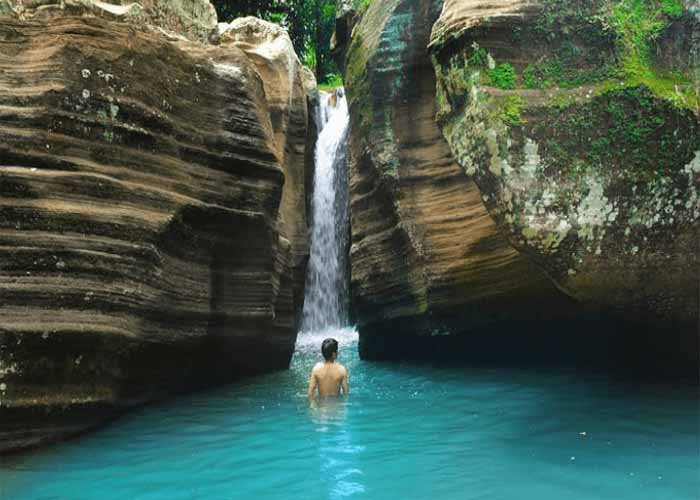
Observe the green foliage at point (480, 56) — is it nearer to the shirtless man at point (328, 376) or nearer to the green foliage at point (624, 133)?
the green foliage at point (624, 133)

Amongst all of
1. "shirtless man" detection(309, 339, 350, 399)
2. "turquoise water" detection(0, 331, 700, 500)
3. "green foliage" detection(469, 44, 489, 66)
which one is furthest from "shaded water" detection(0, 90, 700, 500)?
"green foliage" detection(469, 44, 489, 66)

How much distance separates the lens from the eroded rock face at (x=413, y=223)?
949 centimetres

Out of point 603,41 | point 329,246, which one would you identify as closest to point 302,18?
point 329,246

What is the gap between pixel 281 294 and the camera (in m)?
10.4

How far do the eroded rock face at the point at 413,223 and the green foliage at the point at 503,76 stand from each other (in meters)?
2.93

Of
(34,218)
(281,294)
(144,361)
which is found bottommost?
(144,361)

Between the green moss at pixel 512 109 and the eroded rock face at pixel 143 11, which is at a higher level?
the eroded rock face at pixel 143 11

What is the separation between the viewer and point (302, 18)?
2495cm

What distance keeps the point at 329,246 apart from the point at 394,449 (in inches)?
376

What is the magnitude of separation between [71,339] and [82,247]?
2.69ft

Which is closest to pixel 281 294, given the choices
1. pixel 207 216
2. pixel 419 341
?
pixel 419 341

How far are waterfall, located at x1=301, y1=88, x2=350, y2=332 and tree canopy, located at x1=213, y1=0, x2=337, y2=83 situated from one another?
34.0 feet

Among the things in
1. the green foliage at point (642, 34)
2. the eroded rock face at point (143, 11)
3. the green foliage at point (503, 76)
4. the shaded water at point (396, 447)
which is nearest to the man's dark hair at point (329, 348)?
the shaded water at point (396, 447)

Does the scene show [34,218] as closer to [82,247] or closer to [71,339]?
[82,247]
